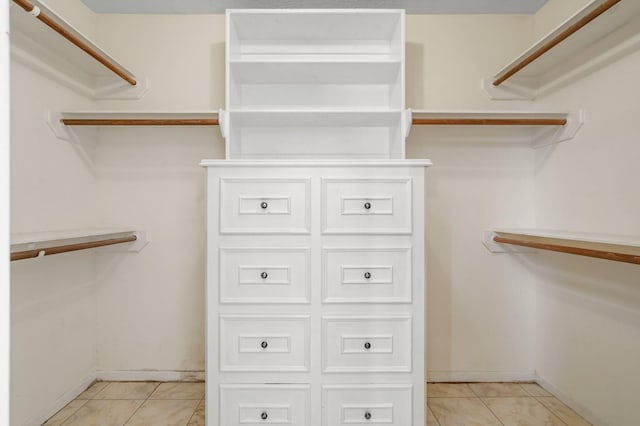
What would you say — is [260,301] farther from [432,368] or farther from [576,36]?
[576,36]

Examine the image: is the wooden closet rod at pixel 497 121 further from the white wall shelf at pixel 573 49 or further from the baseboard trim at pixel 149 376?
the baseboard trim at pixel 149 376

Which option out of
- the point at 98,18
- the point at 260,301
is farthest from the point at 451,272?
the point at 98,18

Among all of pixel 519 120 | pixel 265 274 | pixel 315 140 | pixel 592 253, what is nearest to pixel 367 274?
pixel 265 274

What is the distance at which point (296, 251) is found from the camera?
179 centimetres

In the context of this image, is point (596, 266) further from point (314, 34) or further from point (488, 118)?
point (314, 34)

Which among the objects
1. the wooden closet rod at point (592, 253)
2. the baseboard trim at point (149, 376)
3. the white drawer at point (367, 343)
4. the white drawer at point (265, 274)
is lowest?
the baseboard trim at point (149, 376)

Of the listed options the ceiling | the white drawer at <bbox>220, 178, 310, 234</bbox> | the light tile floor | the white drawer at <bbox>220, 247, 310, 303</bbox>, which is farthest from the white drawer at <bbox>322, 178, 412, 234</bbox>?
the ceiling

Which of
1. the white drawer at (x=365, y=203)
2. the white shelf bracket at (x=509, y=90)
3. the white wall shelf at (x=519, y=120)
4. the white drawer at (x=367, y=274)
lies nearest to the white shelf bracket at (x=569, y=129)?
the white wall shelf at (x=519, y=120)

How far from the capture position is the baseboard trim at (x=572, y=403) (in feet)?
6.31

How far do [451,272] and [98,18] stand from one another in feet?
8.71

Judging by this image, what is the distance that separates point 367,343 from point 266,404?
20.3 inches

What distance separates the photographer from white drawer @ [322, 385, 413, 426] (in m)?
1.77

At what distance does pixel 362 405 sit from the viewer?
5.79ft

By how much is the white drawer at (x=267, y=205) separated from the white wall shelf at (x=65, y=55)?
37.7 inches
